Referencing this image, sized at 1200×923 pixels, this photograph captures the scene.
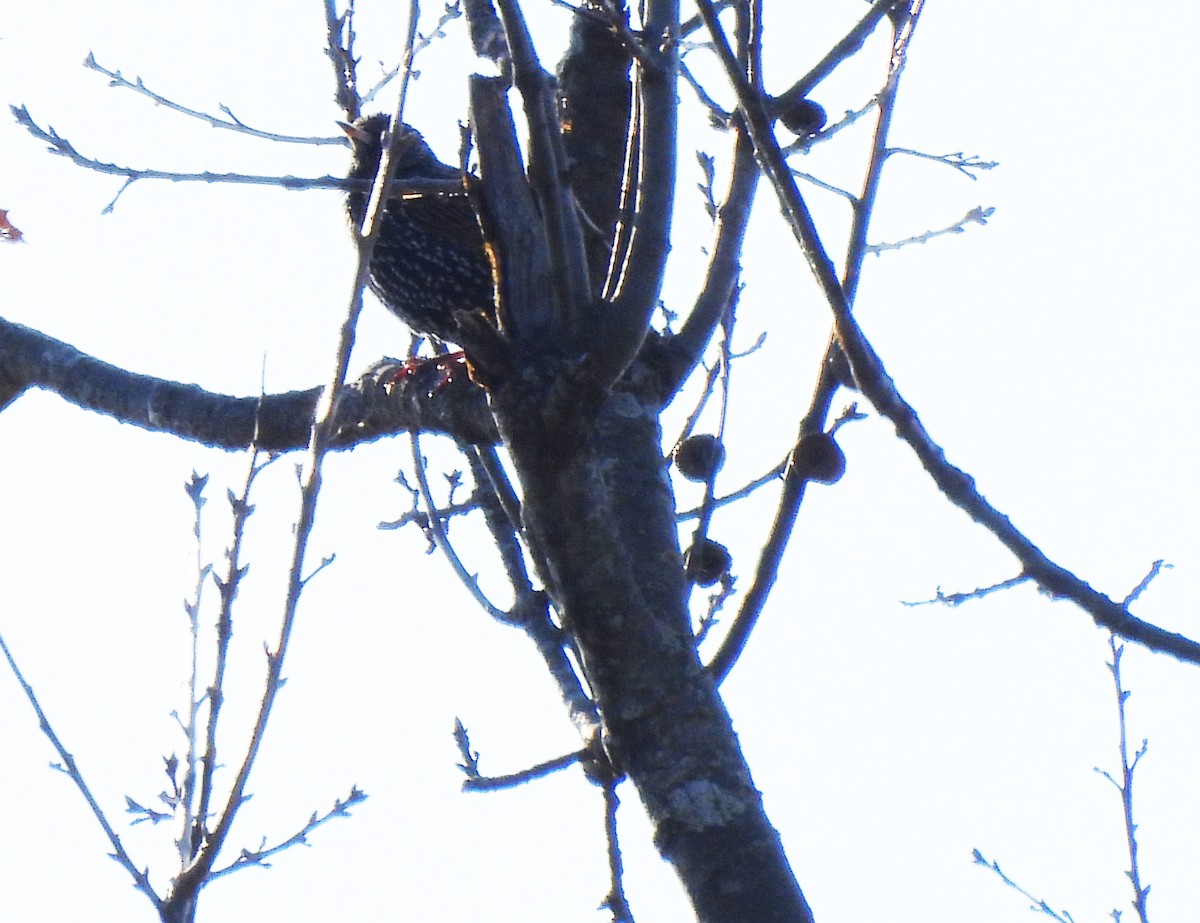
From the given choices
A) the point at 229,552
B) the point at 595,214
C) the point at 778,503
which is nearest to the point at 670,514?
the point at 778,503

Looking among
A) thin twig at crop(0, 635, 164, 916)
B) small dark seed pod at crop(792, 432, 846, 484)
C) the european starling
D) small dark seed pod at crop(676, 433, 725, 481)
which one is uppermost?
the european starling

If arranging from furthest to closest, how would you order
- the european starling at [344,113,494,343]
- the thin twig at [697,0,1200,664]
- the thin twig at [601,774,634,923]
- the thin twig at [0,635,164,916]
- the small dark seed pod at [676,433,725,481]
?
the european starling at [344,113,494,343]
the small dark seed pod at [676,433,725,481]
the thin twig at [601,774,634,923]
the thin twig at [697,0,1200,664]
the thin twig at [0,635,164,916]

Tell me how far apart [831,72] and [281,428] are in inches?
50.4

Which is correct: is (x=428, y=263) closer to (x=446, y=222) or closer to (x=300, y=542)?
Result: (x=446, y=222)

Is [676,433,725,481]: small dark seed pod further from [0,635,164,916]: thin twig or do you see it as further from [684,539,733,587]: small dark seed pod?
[0,635,164,916]: thin twig

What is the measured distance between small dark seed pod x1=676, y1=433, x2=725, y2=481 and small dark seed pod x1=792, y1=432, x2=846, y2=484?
421 millimetres

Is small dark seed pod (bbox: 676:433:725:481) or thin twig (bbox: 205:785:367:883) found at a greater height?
small dark seed pod (bbox: 676:433:725:481)

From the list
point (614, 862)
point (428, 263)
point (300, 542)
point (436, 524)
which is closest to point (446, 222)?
point (428, 263)

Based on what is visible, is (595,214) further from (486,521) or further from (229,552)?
(229,552)

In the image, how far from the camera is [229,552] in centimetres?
182

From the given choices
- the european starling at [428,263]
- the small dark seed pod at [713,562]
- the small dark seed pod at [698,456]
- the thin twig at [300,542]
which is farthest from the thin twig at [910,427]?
the european starling at [428,263]

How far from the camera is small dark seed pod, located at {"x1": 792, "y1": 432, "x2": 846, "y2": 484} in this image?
2.47m

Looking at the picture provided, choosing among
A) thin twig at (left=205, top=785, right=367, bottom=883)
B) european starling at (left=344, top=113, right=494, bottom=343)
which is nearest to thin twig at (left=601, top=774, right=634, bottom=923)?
thin twig at (left=205, top=785, right=367, bottom=883)

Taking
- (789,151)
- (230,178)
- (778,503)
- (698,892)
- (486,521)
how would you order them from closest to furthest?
(698,892), (230,178), (778,503), (789,151), (486,521)
